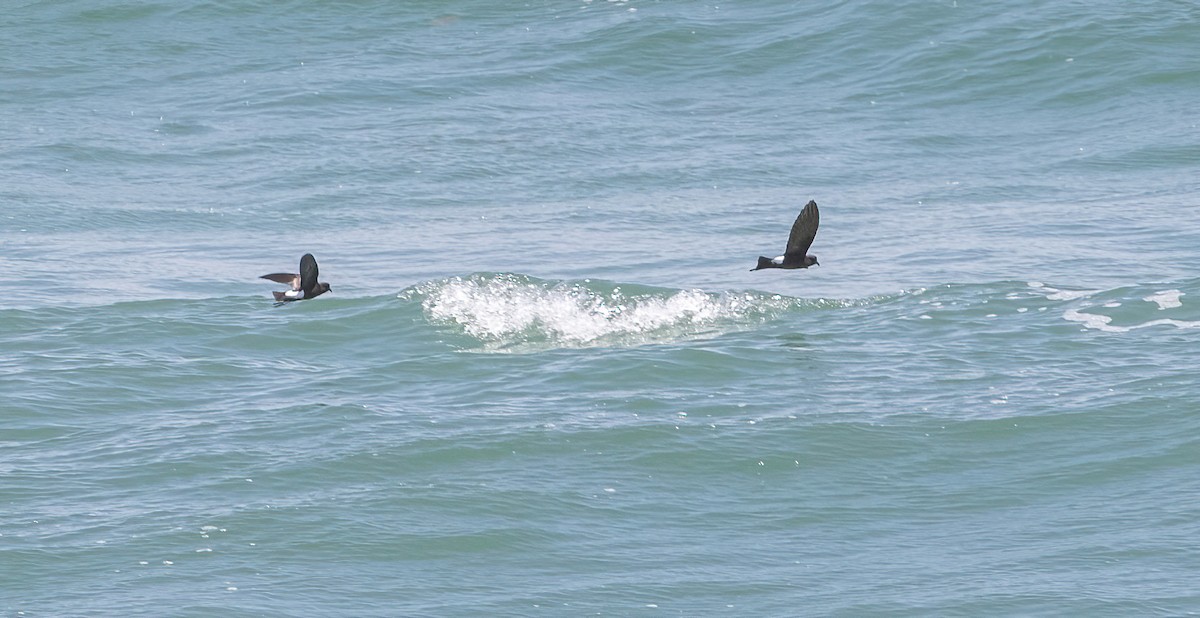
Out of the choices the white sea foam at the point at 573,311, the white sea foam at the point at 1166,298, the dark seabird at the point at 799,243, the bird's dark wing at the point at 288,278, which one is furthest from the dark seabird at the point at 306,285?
the white sea foam at the point at 1166,298

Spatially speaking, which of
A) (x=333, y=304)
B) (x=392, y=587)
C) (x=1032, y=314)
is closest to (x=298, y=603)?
(x=392, y=587)

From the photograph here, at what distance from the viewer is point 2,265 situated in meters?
30.1

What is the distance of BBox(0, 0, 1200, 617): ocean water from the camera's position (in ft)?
65.6

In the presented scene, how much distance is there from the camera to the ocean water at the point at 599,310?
20000mm

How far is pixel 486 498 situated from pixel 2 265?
466 inches

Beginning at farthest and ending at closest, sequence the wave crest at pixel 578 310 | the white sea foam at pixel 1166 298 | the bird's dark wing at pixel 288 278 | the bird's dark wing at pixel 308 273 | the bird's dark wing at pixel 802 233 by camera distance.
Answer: the white sea foam at pixel 1166 298, the wave crest at pixel 578 310, the bird's dark wing at pixel 802 233, the bird's dark wing at pixel 288 278, the bird's dark wing at pixel 308 273

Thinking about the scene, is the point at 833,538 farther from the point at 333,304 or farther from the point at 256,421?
the point at 333,304

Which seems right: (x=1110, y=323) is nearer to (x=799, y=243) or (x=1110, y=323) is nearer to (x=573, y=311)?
(x=799, y=243)

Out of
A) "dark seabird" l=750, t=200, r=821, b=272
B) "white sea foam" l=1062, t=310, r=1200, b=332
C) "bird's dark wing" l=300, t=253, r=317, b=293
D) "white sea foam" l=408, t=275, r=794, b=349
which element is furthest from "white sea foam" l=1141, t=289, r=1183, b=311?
"bird's dark wing" l=300, t=253, r=317, b=293

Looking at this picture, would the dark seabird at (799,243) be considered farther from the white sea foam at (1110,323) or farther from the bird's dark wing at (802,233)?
the white sea foam at (1110,323)

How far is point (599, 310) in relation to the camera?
88.4 ft

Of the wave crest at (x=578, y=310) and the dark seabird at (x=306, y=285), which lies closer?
the dark seabird at (x=306, y=285)

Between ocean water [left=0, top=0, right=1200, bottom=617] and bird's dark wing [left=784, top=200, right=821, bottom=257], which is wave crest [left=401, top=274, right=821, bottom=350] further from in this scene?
bird's dark wing [left=784, top=200, right=821, bottom=257]

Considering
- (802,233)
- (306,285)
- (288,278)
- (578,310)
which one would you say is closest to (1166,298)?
(578,310)
